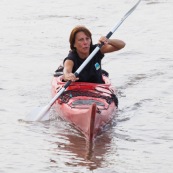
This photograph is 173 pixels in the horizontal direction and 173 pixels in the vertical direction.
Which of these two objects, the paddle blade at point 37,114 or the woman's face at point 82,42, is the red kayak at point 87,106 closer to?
the paddle blade at point 37,114

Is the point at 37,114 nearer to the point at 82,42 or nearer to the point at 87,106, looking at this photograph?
the point at 87,106

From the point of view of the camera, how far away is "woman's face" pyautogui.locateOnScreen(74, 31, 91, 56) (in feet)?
31.3

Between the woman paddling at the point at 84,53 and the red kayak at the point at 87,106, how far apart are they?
0.18m

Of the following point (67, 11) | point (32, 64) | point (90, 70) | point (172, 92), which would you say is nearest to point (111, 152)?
point (90, 70)

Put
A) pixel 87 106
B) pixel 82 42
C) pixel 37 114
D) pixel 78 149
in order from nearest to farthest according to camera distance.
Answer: pixel 78 149 → pixel 87 106 → pixel 82 42 → pixel 37 114

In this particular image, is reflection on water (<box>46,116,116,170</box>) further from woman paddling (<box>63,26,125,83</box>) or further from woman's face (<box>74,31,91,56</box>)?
woman's face (<box>74,31,91,56</box>)

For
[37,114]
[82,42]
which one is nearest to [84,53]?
[82,42]

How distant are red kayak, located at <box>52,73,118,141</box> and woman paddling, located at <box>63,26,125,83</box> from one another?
179 mm

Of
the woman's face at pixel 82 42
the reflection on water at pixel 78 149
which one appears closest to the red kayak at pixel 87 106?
the reflection on water at pixel 78 149

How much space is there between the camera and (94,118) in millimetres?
8305

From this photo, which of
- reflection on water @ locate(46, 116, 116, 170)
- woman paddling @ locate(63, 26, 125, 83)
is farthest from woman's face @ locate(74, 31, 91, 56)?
reflection on water @ locate(46, 116, 116, 170)

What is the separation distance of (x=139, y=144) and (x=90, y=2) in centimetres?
1335

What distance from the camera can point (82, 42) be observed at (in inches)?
376

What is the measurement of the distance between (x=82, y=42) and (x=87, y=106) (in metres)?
1.06
